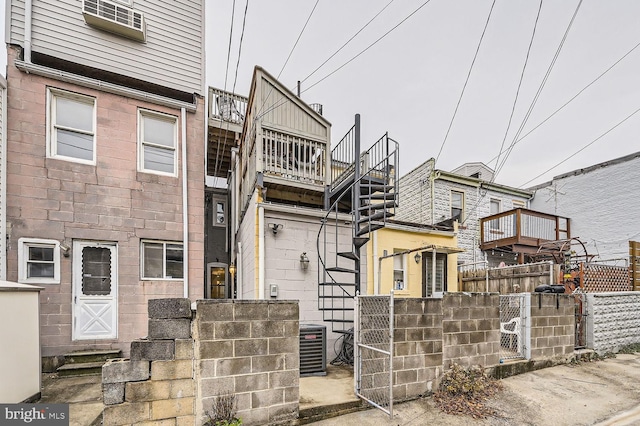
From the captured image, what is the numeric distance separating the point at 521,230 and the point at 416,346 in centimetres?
864

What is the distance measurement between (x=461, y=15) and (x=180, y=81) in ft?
22.1

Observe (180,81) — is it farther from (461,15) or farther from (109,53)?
(461,15)

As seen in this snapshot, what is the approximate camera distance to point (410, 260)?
6.53 m

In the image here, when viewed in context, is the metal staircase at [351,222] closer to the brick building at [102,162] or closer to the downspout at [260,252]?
the downspout at [260,252]

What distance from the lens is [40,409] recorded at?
321 centimetres

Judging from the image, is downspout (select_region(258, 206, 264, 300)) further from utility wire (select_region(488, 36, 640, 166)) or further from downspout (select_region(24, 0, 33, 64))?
utility wire (select_region(488, 36, 640, 166))

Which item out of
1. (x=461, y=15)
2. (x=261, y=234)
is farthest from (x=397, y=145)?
(x=461, y=15)

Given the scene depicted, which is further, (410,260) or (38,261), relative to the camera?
(410,260)

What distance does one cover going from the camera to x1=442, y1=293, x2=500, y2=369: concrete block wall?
167 inches

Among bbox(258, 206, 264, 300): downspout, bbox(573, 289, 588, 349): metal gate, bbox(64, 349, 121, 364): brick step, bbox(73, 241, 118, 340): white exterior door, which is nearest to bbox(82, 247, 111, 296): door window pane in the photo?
bbox(73, 241, 118, 340): white exterior door

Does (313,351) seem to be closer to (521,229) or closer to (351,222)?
(351,222)

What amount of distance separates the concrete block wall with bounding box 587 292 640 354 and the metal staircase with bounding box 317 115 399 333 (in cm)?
482

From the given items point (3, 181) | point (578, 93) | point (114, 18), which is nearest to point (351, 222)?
point (3, 181)

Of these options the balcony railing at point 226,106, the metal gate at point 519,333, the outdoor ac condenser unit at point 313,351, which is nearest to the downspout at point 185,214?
the balcony railing at point 226,106
